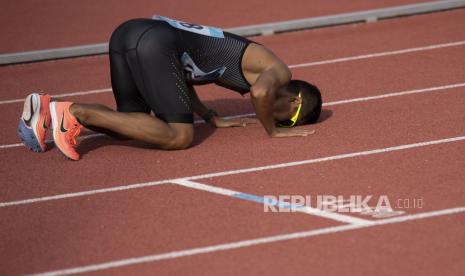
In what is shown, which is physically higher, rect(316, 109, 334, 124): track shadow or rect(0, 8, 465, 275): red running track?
rect(316, 109, 334, 124): track shadow

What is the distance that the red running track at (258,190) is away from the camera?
4605mm

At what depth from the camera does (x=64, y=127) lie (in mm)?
5988

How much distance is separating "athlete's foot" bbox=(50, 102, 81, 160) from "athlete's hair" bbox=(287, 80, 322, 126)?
158cm

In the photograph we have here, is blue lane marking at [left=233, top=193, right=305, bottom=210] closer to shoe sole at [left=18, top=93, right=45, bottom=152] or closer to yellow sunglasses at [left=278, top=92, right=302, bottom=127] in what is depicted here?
yellow sunglasses at [left=278, top=92, right=302, bottom=127]

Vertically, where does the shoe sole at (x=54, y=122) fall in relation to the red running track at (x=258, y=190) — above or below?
above

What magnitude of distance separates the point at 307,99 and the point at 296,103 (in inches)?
3.4

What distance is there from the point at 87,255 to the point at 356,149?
2.27 meters

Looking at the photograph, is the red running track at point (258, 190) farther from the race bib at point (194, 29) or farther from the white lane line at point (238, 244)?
the race bib at point (194, 29)

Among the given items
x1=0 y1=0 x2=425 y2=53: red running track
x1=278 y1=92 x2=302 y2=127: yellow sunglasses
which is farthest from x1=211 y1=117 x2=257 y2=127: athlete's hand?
x1=0 y1=0 x2=425 y2=53: red running track

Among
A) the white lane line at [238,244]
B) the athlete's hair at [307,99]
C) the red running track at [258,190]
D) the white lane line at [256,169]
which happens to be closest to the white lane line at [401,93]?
the red running track at [258,190]

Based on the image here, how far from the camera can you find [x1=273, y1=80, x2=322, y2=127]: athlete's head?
6.27 metres

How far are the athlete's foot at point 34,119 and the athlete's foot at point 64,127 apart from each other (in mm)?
91

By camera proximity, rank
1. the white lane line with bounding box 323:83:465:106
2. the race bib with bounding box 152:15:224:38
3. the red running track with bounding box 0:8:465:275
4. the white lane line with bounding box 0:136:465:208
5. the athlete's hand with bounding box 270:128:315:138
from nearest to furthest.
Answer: the red running track with bounding box 0:8:465:275
the white lane line with bounding box 0:136:465:208
the race bib with bounding box 152:15:224:38
the athlete's hand with bounding box 270:128:315:138
the white lane line with bounding box 323:83:465:106

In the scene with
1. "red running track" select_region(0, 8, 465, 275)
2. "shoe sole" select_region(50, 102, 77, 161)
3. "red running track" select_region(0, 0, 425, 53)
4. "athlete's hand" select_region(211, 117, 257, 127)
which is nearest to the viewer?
"red running track" select_region(0, 8, 465, 275)
